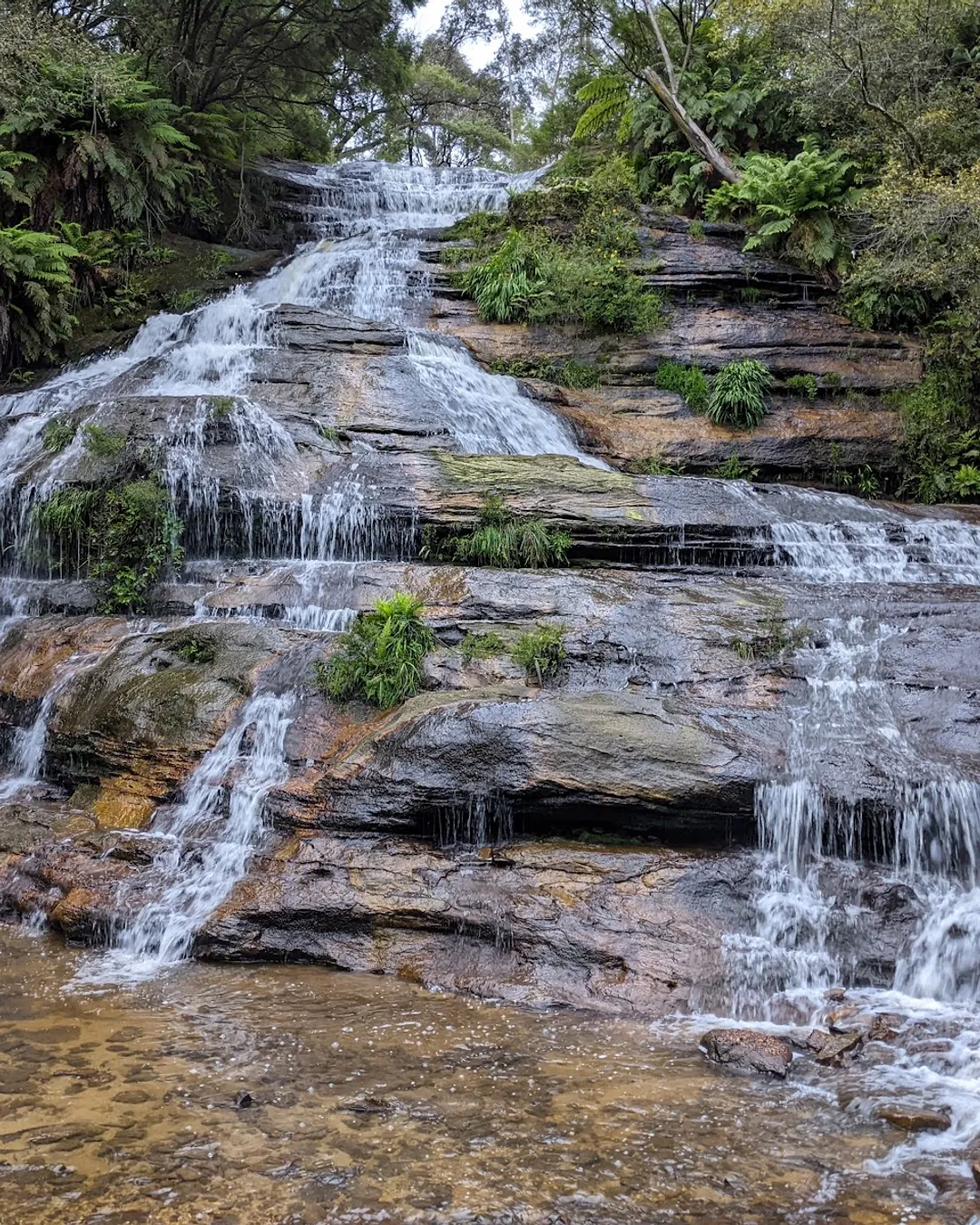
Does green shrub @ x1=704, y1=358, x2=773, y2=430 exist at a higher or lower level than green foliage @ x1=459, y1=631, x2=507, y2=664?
higher

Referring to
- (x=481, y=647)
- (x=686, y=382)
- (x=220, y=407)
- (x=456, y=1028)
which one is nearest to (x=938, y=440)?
(x=686, y=382)

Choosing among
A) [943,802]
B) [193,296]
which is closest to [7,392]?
[193,296]

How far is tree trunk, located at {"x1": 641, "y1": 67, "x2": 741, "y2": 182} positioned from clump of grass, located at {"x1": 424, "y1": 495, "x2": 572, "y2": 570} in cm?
1076

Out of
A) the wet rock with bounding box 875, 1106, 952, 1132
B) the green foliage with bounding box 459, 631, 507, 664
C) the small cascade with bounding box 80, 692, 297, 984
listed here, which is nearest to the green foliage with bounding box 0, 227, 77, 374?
the small cascade with bounding box 80, 692, 297, 984

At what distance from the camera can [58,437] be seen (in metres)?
11.2

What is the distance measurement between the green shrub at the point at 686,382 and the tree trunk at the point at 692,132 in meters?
5.10

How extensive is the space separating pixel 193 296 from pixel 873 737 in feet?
44.9

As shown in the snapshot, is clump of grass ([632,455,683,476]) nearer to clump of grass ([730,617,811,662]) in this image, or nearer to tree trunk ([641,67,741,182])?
clump of grass ([730,617,811,662])

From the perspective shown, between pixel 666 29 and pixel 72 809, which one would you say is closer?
pixel 72 809

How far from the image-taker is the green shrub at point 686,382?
1402cm

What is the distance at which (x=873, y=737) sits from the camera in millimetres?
6957

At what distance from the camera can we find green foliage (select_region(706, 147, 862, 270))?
15023 mm

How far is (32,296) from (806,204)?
40.7 feet

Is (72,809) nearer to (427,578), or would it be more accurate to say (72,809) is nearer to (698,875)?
(427,578)
